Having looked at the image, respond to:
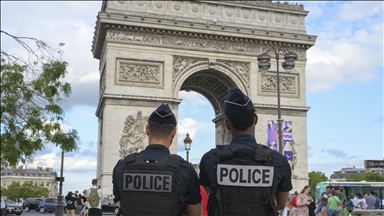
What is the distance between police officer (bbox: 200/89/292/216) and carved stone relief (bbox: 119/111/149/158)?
2616cm

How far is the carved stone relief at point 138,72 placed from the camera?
30.2 metres

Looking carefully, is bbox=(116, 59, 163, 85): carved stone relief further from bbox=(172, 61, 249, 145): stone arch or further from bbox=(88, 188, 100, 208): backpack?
bbox=(88, 188, 100, 208): backpack

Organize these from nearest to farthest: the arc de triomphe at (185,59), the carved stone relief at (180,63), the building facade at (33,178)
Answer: the arc de triomphe at (185,59) → the carved stone relief at (180,63) → the building facade at (33,178)

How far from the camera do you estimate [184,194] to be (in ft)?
12.1

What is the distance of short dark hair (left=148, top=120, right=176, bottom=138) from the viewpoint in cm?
392

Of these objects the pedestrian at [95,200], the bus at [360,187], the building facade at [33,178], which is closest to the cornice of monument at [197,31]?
the bus at [360,187]

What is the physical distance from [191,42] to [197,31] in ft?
2.91

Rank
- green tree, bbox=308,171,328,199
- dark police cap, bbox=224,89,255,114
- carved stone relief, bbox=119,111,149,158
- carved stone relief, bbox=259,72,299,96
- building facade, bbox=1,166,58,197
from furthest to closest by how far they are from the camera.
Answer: building facade, bbox=1,166,58,197 < green tree, bbox=308,171,328,199 < carved stone relief, bbox=259,72,299,96 < carved stone relief, bbox=119,111,149,158 < dark police cap, bbox=224,89,255,114

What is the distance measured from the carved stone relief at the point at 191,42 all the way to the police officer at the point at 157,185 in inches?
1071

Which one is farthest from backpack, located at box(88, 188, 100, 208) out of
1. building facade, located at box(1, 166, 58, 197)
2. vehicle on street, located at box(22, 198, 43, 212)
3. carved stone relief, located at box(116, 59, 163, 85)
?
building facade, located at box(1, 166, 58, 197)

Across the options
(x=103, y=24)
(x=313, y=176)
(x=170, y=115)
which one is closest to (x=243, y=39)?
(x=103, y=24)

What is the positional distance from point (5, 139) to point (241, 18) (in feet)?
84.0

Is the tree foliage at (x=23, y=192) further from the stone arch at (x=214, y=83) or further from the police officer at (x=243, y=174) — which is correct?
the police officer at (x=243, y=174)

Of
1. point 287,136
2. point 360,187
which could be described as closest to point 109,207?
point 287,136
